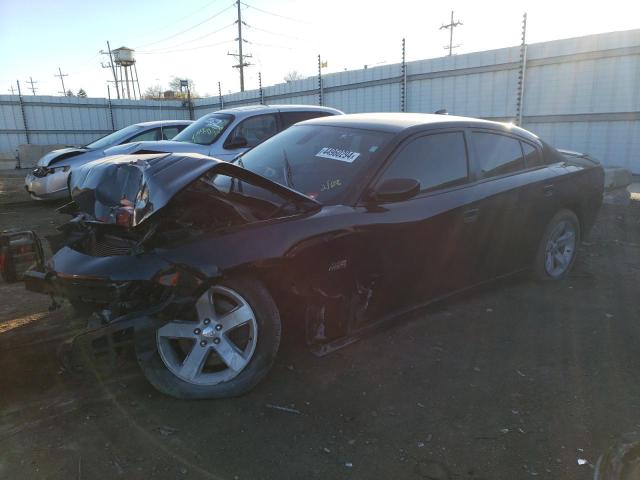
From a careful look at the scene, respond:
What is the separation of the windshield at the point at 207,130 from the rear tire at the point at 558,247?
198 inches

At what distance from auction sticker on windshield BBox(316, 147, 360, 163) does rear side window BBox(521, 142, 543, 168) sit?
1.95m

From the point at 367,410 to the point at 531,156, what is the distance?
308cm

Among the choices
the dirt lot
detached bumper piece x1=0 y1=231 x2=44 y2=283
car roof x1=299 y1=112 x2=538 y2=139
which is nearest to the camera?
the dirt lot

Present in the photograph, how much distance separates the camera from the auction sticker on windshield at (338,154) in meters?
3.48

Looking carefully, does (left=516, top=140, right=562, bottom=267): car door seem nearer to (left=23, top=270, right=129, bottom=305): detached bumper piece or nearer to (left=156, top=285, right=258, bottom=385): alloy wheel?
(left=156, top=285, right=258, bottom=385): alloy wheel

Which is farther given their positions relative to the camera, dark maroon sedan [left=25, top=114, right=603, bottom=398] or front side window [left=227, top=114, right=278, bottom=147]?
front side window [left=227, top=114, right=278, bottom=147]

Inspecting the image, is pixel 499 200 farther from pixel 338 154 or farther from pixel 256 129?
pixel 256 129

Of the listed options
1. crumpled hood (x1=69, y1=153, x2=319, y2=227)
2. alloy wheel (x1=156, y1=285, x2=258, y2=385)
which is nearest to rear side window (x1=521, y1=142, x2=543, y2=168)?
crumpled hood (x1=69, y1=153, x2=319, y2=227)

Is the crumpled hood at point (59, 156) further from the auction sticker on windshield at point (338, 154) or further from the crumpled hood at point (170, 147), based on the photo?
the auction sticker on windshield at point (338, 154)

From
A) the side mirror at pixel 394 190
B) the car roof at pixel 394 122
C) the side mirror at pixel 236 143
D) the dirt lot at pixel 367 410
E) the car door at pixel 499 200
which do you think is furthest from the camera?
the side mirror at pixel 236 143

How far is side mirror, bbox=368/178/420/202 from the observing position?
10.4ft

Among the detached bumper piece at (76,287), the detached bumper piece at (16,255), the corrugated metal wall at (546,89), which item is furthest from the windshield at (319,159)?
the corrugated metal wall at (546,89)

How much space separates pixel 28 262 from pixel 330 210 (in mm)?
1988

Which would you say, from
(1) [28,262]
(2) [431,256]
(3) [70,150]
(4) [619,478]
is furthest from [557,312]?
(3) [70,150]
